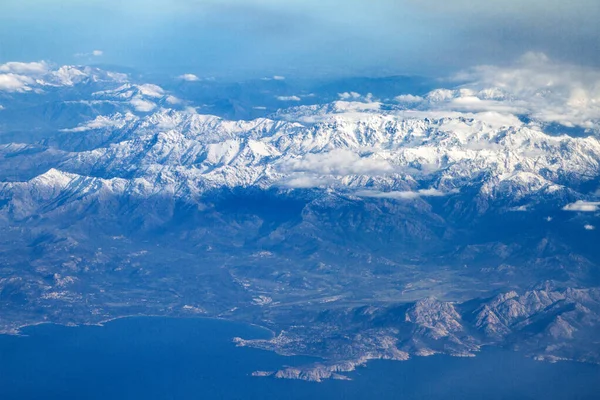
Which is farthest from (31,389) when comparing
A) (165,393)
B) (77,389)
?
(165,393)

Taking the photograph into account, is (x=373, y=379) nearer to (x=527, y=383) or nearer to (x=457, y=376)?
(x=457, y=376)

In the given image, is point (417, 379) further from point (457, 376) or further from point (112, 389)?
point (112, 389)

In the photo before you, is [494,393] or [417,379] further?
[417,379]

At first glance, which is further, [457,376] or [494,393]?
[457,376]

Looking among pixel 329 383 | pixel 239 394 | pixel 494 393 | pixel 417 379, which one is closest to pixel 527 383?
pixel 494 393

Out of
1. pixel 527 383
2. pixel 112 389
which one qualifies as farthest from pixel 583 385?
pixel 112 389

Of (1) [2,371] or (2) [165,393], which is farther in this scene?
(1) [2,371]

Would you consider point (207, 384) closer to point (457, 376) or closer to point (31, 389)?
point (31, 389)
